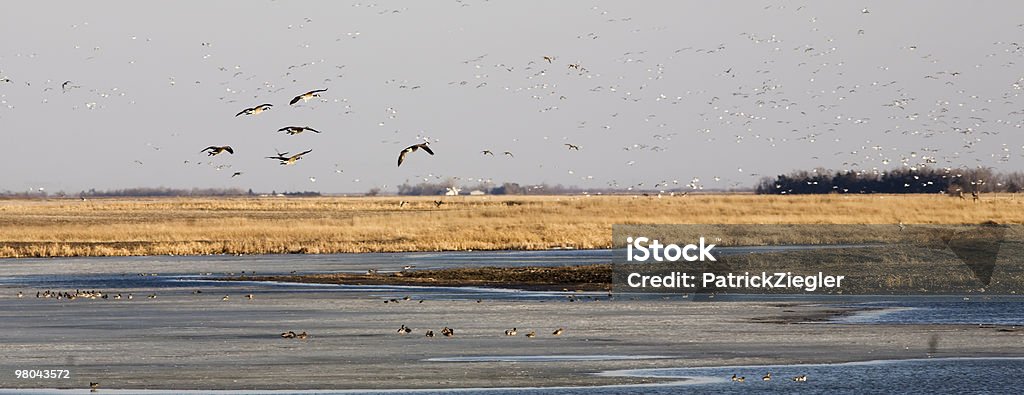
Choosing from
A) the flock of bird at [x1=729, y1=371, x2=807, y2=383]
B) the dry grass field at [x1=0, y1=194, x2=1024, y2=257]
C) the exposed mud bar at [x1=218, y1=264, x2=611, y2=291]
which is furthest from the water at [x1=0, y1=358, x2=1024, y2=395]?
the dry grass field at [x1=0, y1=194, x2=1024, y2=257]

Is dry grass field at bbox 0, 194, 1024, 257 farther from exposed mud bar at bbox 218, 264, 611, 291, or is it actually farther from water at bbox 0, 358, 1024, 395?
water at bbox 0, 358, 1024, 395

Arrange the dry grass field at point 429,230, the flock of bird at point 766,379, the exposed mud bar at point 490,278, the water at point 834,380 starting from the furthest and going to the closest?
the dry grass field at point 429,230 < the exposed mud bar at point 490,278 < the flock of bird at point 766,379 < the water at point 834,380

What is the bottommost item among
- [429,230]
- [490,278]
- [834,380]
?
[834,380]

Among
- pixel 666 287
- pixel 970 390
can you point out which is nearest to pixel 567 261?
pixel 666 287

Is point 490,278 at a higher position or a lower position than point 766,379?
higher

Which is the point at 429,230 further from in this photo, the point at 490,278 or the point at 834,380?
the point at 834,380

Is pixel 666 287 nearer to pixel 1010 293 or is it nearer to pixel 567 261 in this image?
pixel 1010 293

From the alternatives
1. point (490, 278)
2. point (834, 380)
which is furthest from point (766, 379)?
point (490, 278)

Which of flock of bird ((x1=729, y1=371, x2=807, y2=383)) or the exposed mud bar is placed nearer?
flock of bird ((x1=729, y1=371, x2=807, y2=383))

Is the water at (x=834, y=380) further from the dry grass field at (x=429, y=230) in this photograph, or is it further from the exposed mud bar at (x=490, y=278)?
the dry grass field at (x=429, y=230)

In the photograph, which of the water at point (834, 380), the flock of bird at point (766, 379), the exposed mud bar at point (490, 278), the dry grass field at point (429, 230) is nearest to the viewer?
the water at point (834, 380)

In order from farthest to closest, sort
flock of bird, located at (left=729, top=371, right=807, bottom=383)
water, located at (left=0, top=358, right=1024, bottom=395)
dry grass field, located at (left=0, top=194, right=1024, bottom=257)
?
dry grass field, located at (left=0, top=194, right=1024, bottom=257) < flock of bird, located at (left=729, top=371, right=807, bottom=383) < water, located at (left=0, top=358, right=1024, bottom=395)

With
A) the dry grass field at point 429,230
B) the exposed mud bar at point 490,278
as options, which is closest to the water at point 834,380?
the exposed mud bar at point 490,278

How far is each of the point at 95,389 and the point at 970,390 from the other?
1010 centimetres
